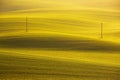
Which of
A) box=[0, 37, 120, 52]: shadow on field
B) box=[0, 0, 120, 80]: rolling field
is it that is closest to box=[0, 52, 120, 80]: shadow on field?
box=[0, 0, 120, 80]: rolling field

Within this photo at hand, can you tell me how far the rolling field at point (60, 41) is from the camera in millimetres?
3088

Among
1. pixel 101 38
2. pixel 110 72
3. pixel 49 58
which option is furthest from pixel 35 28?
pixel 110 72

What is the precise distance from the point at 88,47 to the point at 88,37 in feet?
0.44

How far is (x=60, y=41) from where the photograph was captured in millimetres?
3141

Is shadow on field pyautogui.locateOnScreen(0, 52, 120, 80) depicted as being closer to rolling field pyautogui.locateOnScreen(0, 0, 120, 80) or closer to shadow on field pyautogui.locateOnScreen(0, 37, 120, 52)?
rolling field pyautogui.locateOnScreen(0, 0, 120, 80)

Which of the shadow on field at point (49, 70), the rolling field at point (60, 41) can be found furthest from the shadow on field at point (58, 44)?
the shadow on field at point (49, 70)

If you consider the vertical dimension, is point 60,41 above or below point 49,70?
above

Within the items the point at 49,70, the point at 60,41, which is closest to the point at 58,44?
the point at 60,41

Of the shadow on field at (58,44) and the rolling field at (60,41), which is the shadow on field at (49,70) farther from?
the shadow on field at (58,44)

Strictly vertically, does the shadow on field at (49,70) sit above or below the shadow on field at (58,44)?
below

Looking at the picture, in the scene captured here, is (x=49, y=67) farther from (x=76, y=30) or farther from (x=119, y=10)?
(x=119, y=10)

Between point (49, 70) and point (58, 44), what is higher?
point (58, 44)

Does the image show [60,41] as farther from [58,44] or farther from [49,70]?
[49,70]

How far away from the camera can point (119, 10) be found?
10.3ft
